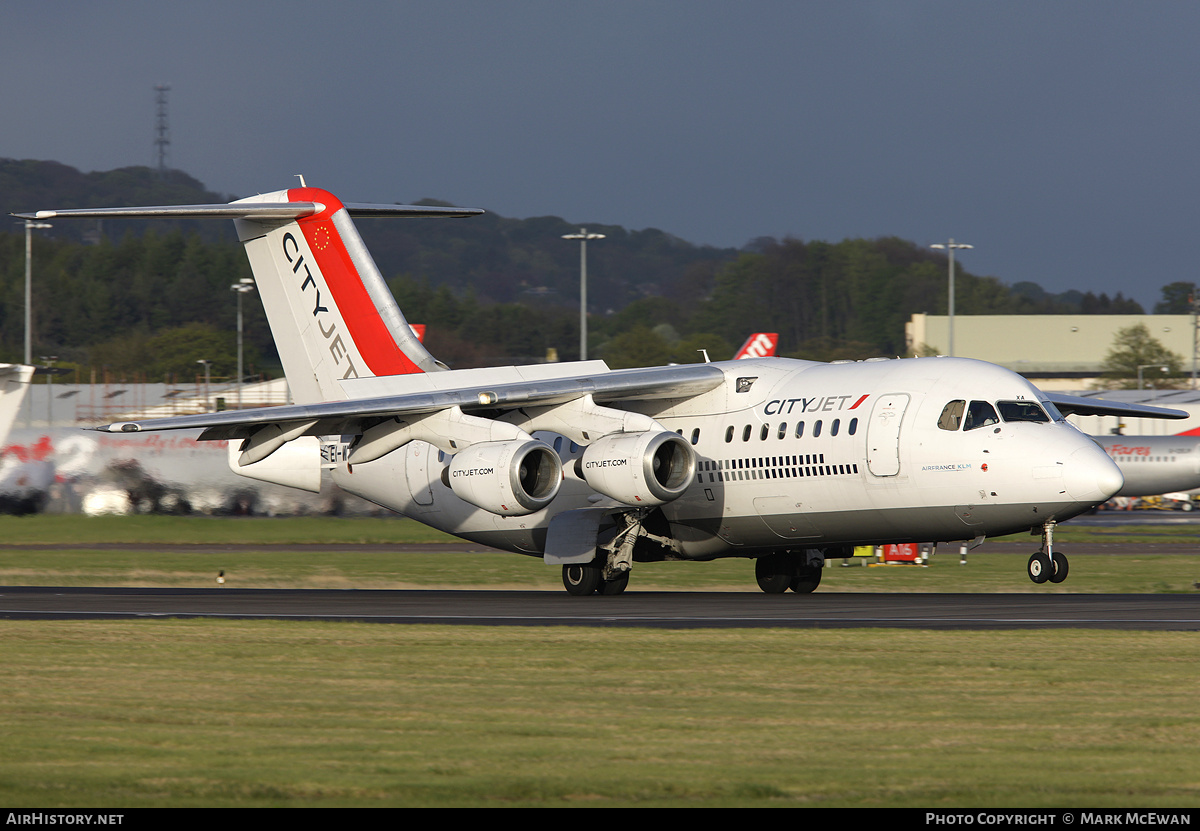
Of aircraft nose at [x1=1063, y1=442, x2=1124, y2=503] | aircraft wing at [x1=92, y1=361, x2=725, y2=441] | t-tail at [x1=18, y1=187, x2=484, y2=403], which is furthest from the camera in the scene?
t-tail at [x1=18, y1=187, x2=484, y2=403]

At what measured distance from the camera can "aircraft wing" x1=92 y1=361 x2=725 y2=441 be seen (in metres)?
22.1

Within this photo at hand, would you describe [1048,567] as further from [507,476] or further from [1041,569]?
[507,476]

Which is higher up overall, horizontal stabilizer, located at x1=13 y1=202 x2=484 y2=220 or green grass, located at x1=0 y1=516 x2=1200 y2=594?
horizontal stabilizer, located at x1=13 y1=202 x2=484 y2=220

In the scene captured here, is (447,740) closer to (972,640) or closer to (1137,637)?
(972,640)

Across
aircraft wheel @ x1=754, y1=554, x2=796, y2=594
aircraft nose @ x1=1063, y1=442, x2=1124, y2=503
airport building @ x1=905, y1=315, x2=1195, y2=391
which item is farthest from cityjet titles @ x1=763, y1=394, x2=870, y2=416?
airport building @ x1=905, y1=315, x2=1195, y2=391

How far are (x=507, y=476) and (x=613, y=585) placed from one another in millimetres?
2895

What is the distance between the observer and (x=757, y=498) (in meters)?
22.0

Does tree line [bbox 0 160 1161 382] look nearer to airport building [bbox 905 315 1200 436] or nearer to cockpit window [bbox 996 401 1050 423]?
airport building [bbox 905 315 1200 436]

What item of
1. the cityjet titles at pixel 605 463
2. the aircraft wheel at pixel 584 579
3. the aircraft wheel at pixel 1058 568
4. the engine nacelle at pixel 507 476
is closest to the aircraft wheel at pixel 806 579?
the aircraft wheel at pixel 584 579

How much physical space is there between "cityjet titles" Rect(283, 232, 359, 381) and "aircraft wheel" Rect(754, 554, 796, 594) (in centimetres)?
814

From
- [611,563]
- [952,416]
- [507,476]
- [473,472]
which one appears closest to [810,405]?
[952,416]

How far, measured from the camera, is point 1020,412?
20.5m

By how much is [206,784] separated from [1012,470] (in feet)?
46.3
